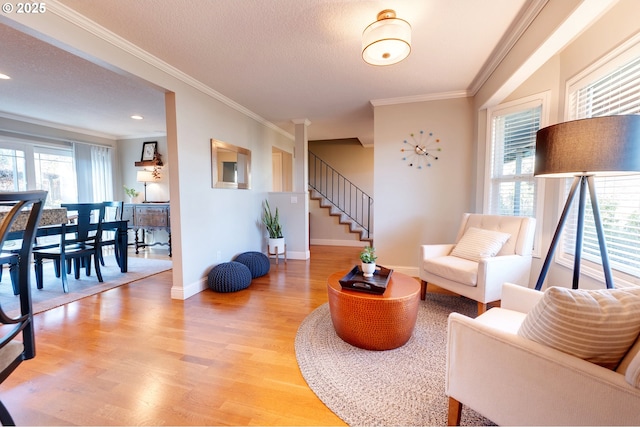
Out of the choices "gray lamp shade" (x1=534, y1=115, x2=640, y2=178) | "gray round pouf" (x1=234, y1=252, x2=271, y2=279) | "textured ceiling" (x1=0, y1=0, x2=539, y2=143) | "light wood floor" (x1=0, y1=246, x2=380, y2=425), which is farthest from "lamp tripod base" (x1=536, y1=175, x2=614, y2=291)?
"gray round pouf" (x1=234, y1=252, x2=271, y2=279)

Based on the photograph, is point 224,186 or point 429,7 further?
point 224,186

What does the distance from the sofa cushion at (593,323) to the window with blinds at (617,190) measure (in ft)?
4.02

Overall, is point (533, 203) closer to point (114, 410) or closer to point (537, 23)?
point (537, 23)

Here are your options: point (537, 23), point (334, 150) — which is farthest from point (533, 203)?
point (334, 150)

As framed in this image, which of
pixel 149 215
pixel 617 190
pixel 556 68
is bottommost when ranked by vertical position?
pixel 149 215

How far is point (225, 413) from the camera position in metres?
1.38

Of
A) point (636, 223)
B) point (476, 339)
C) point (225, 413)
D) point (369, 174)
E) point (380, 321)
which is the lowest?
point (225, 413)

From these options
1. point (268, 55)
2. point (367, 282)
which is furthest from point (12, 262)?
point (367, 282)

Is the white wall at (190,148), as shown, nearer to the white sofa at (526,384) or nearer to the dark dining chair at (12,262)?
the dark dining chair at (12,262)

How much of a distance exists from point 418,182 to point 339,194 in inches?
130

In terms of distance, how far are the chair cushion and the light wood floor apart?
45.2 inches

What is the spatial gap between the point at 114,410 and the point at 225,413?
581 millimetres

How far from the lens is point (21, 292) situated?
3.46 ft

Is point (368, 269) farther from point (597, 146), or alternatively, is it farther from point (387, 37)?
point (387, 37)
